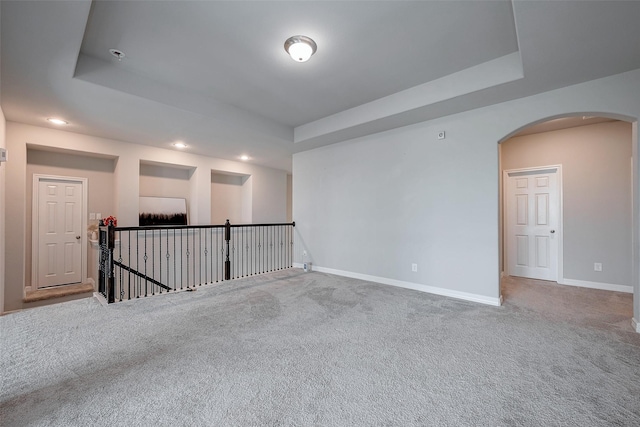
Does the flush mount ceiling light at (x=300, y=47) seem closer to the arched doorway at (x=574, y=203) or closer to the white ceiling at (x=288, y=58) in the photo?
the white ceiling at (x=288, y=58)

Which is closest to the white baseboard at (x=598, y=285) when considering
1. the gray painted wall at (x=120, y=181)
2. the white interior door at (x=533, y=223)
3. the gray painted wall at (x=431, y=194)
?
the white interior door at (x=533, y=223)

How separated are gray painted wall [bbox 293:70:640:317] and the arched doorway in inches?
22.9

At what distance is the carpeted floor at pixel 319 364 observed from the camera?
144 centimetres

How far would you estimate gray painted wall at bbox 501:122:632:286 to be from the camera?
152 inches

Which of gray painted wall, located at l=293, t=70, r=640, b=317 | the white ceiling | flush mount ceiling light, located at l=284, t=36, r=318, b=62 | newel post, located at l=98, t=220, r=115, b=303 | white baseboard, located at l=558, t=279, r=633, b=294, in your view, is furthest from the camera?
white baseboard, located at l=558, t=279, r=633, b=294

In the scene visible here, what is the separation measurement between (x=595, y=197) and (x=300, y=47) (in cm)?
494

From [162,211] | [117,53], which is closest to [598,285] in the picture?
[117,53]

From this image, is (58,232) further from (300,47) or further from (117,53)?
(300,47)

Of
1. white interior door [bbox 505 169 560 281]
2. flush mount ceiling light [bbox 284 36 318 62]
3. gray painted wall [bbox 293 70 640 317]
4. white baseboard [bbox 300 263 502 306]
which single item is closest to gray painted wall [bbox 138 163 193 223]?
gray painted wall [bbox 293 70 640 317]

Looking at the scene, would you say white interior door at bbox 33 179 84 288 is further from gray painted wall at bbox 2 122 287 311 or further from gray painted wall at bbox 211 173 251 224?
gray painted wall at bbox 211 173 251 224

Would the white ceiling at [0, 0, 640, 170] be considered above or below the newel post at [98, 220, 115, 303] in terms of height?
above

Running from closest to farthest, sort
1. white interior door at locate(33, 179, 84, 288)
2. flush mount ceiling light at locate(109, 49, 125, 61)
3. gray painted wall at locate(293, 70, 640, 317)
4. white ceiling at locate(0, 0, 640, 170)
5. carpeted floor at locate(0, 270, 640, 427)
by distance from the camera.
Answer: carpeted floor at locate(0, 270, 640, 427)
white ceiling at locate(0, 0, 640, 170)
flush mount ceiling light at locate(109, 49, 125, 61)
gray painted wall at locate(293, 70, 640, 317)
white interior door at locate(33, 179, 84, 288)

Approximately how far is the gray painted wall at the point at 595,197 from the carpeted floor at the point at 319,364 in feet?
3.85

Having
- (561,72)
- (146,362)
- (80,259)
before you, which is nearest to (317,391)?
(146,362)
